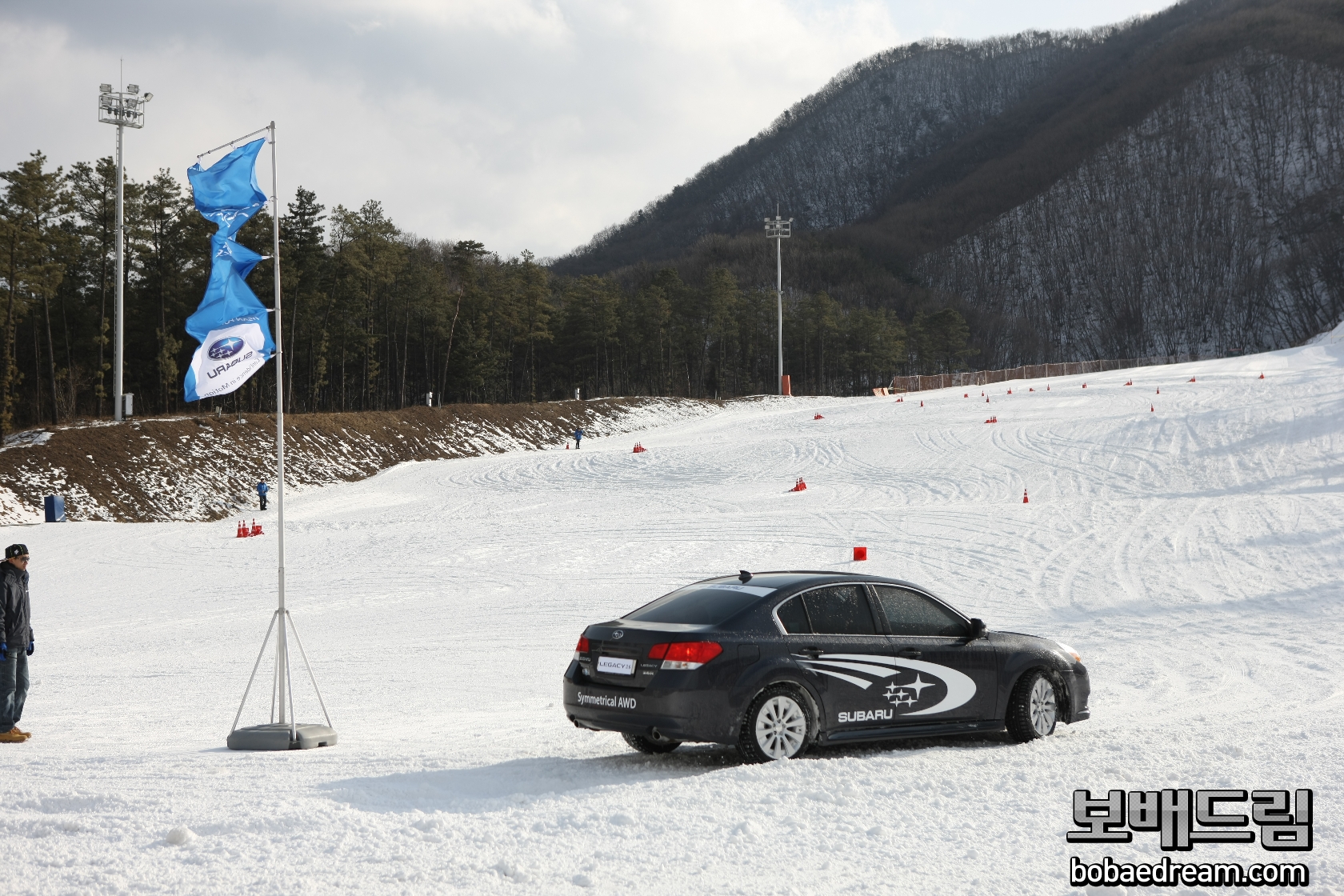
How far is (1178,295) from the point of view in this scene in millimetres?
196625

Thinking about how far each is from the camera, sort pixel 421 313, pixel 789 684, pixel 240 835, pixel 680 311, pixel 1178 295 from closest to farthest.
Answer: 1. pixel 240 835
2. pixel 789 684
3. pixel 421 313
4. pixel 680 311
5. pixel 1178 295

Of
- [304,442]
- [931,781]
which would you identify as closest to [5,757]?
[931,781]

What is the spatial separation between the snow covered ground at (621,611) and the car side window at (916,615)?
0.99 m

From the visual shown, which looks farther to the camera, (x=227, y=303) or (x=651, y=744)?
(x=227, y=303)

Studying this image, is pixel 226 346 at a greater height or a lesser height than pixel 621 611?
greater

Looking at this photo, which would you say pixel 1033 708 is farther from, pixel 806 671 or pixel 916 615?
pixel 806 671

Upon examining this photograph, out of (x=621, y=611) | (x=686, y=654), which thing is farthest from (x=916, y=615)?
(x=621, y=611)

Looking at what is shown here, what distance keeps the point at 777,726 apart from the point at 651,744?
46.2 inches

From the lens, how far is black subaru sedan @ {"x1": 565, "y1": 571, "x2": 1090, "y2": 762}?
26.7 ft

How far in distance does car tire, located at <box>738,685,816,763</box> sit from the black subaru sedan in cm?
1

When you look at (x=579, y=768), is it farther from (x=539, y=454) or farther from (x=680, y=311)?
(x=680, y=311)

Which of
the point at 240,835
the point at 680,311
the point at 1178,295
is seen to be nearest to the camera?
the point at 240,835

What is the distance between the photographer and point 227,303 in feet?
34.6

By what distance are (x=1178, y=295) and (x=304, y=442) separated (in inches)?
7273
